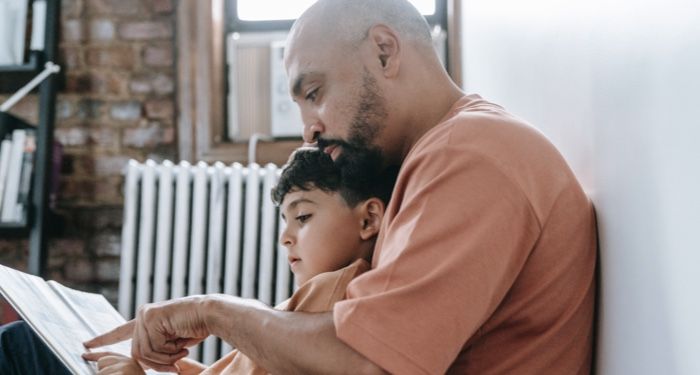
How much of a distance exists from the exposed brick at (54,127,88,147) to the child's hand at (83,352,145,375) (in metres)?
1.89

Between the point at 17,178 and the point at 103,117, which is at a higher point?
the point at 103,117

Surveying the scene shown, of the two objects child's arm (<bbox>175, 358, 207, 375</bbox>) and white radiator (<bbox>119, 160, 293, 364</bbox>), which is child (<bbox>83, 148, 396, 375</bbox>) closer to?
child's arm (<bbox>175, 358, 207, 375</bbox>)

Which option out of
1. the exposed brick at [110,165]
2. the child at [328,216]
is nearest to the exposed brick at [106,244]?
the exposed brick at [110,165]

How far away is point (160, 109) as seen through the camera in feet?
9.67

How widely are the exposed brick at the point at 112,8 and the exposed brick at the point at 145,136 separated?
429 millimetres

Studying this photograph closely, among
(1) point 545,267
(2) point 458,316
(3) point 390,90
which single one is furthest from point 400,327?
(3) point 390,90

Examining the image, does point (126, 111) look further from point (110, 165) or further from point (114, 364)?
point (114, 364)

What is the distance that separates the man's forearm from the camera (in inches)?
33.1

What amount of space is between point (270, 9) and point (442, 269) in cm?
247

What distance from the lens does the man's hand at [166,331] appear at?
1.04 metres

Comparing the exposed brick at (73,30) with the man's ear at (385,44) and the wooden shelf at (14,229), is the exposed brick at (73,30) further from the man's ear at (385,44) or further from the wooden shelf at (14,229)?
the man's ear at (385,44)

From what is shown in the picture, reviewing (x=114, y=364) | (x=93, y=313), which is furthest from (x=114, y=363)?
(x=93, y=313)

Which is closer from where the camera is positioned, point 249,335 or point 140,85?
point 249,335

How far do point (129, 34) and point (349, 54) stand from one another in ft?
6.52
